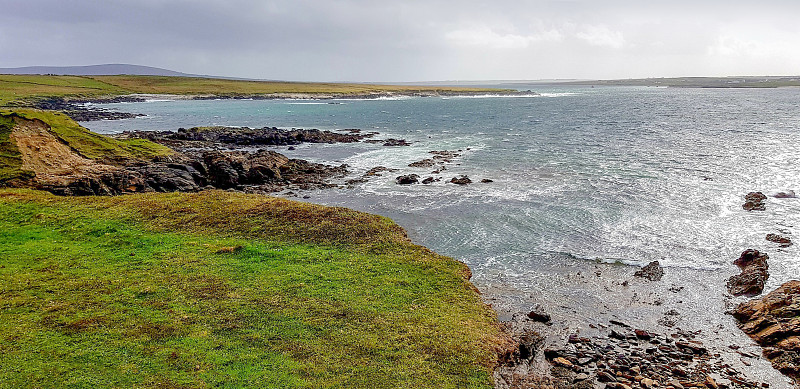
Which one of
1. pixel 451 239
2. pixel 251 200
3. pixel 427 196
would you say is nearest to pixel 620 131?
pixel 427 196

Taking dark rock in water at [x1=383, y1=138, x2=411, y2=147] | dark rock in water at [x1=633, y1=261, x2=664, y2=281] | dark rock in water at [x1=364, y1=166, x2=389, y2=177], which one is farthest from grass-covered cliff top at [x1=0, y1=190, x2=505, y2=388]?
dark rock in water at [x1=383, y1=138, x2=411, y2=147]

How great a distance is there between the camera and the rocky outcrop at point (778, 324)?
18.2 m

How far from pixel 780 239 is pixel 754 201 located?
10.6 metres

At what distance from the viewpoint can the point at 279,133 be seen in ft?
288

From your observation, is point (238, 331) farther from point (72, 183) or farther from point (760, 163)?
point (760, 163)

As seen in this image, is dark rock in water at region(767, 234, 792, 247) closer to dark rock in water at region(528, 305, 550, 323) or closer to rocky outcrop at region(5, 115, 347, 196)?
dark rock in water at region(528, 305, 550, 323)

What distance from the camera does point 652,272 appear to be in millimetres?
27203

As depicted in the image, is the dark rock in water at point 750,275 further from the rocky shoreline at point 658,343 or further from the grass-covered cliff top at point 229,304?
the grass-covered cliff top at point 229,304

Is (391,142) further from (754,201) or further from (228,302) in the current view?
(228,302)

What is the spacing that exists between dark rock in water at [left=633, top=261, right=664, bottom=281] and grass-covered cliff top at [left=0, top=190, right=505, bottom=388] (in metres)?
11.2

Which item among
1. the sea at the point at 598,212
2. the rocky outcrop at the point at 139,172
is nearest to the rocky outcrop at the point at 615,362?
the sea at the point at 598,212

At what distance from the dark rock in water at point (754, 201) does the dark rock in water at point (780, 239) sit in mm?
7540

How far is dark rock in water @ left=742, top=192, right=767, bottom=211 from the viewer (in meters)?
38.0

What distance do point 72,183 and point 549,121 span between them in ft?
355
